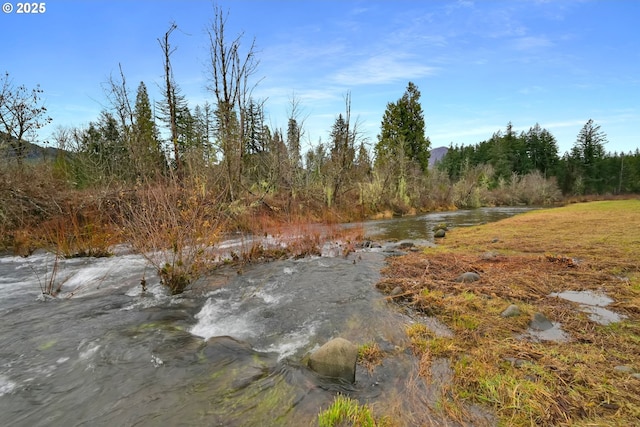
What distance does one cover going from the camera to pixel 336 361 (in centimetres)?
317

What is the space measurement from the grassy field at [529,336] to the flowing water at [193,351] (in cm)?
41

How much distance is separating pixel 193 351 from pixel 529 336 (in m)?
4.37

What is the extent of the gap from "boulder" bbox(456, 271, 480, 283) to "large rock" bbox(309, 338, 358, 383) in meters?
3.57

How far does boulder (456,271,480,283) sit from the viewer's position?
579 cm

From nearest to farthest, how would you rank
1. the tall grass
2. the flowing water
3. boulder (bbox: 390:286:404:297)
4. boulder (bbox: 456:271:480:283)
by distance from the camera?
1. the flowing water
2. boulder (bbox: 390:286:404:297)
3. the tall grass
4. boulder (bbox: 456:271:480:283)

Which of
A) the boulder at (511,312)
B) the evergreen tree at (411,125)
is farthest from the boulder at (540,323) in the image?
the evergreen tree at (411,125)

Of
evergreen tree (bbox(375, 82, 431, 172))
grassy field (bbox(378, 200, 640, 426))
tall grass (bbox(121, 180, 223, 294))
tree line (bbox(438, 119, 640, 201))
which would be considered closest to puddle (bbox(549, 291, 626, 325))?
grassy field (bbox(378, 200, 640, 426))

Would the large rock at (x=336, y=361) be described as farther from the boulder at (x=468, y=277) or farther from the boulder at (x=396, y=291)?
the boulder at (x=468, y=277)

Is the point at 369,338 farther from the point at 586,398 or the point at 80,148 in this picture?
the point at 80,148

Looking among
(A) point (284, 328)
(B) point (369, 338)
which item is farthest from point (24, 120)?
(B) point (369, 338)

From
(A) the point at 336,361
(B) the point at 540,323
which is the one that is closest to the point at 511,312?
(B) the point at 540,323

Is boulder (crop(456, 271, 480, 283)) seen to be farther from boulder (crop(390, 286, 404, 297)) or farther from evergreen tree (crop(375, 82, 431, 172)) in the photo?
evergreen tree (crop(375, 82, 431, 172))

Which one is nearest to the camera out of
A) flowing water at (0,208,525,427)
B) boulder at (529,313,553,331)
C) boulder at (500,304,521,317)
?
flowing water at (0,208,525,427)

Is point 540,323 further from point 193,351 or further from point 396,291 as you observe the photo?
point 193,351
